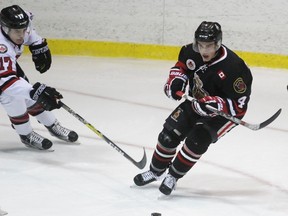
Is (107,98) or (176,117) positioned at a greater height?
(176,117)

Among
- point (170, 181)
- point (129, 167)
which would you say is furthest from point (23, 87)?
point (170, 181)

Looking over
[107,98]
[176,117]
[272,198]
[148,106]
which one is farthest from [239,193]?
[107,98]

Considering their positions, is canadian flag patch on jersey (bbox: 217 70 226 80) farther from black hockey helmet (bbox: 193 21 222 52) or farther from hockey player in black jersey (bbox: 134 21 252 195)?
black hockey helmet (bbox: 193 21 222 52)

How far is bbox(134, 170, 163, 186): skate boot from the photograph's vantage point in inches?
127

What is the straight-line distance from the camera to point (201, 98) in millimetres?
3111

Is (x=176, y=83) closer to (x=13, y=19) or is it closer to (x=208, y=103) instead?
(x=208, y=103)

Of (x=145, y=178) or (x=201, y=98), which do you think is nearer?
(x=201, y=98)

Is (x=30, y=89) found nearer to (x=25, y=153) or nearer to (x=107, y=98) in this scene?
(x=25, y=153)

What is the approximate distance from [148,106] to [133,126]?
0.57m

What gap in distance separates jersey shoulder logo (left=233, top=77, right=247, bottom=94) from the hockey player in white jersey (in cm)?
97

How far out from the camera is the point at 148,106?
4.95 meters

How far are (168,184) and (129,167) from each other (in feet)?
1.74

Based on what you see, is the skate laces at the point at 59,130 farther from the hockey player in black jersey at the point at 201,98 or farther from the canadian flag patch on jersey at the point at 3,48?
the hockey player in black jersey at the point at 201,98

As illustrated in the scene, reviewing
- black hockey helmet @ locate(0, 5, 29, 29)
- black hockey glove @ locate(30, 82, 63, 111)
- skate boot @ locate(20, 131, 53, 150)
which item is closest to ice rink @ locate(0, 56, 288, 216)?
skate boot @ locate(20, 131, 53, 150)
